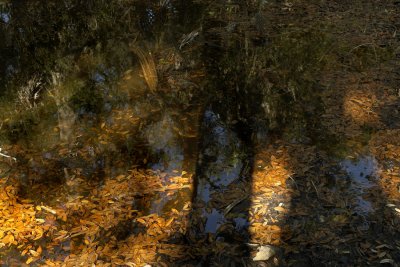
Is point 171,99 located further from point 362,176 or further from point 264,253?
point 264,253

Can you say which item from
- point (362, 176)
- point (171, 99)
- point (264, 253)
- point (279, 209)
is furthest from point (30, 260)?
point (362, 176)

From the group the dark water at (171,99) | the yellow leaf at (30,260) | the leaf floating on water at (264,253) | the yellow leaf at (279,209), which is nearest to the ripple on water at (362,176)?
the dark water at (171,99)

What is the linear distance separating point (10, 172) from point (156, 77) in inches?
132

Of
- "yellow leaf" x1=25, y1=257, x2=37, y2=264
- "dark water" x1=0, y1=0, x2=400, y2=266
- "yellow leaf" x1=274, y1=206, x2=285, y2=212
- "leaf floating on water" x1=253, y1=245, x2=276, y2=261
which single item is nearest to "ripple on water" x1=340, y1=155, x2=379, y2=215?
"dark water" x1=0, y1=0, x2=400, y2=266

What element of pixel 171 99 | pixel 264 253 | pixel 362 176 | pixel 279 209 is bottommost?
pixel 264 253

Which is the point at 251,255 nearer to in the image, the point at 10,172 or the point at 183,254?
the point at 183,254

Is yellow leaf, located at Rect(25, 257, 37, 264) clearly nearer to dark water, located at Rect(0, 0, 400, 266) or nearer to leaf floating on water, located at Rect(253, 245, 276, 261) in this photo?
dark water, located at Rect(0, 0, 400, 266)

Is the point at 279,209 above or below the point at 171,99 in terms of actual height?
below

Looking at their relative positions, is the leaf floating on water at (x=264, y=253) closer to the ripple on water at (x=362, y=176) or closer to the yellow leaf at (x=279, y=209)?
the yellow leaf at (x=279, y=209)

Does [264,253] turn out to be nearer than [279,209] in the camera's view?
Yes

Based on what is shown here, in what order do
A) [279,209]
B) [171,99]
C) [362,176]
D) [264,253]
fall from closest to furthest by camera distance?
[264,253] < [279,209] < [362,176] < [171,99]

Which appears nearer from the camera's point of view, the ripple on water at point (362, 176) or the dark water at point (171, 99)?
the ripple on water at point (362, 176)

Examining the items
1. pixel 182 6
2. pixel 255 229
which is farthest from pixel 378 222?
pixel 182 6

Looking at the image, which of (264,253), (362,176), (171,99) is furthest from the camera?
(171,99)
